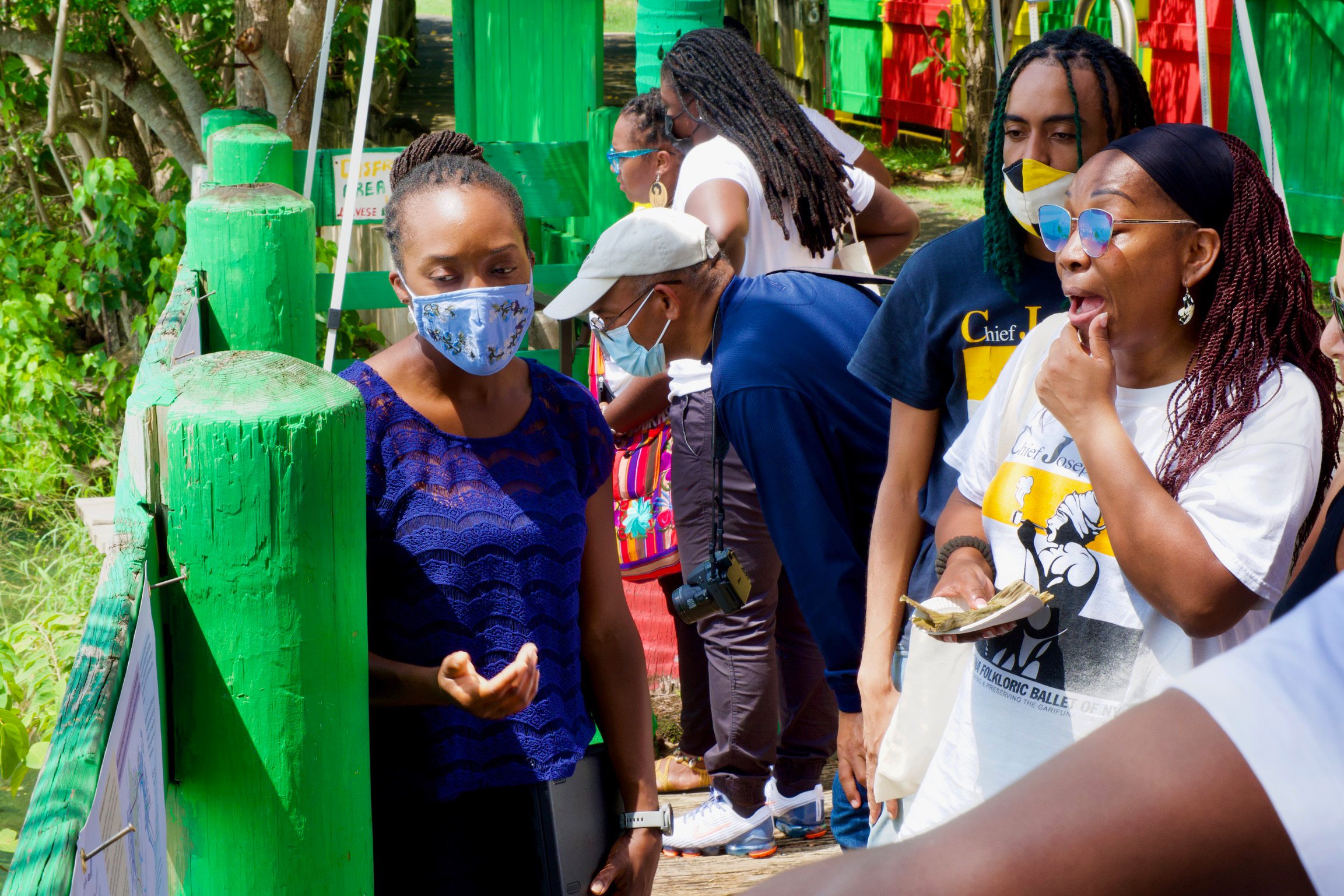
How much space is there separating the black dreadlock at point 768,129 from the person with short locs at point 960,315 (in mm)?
1371

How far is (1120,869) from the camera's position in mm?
527

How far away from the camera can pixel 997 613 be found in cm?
170

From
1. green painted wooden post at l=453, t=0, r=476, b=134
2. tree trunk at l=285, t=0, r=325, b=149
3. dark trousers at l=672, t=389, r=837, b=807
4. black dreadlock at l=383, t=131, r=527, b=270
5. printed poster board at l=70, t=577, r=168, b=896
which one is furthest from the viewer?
green painted wooden post at l=453, t=0, r=476, b=134

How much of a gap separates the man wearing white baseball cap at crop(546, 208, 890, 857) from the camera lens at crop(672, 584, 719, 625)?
5.7 inches

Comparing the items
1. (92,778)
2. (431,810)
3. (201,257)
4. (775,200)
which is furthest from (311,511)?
(775,200)

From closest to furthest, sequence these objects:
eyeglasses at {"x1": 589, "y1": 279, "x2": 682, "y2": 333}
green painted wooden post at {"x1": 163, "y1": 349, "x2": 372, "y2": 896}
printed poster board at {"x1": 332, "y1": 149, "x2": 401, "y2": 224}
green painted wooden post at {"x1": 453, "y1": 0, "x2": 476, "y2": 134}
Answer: green painted wooden post at {"x1": 163, "y1": 349, "x2": 372, "y2": 896}
eyeglasses at {"x1": 589, "y1": 279, "x2": 682, "y2": 333}
printed poster board at {"x1": 332, "y1": 149, "x2": 401, "y2": 224}
green painted wooden post at {"x1": 453, "y1": 0, "x2": 476, "y2": 134}

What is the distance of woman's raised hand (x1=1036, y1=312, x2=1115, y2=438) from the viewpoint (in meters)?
1.75

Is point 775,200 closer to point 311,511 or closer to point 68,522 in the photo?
point 311,511

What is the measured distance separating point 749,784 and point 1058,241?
79.2 inches

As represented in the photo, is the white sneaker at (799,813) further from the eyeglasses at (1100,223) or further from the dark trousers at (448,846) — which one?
the eyeglasses at (1100,223)

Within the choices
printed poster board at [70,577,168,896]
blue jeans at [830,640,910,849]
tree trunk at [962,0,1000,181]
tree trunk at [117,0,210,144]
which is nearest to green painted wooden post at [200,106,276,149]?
tree trunk at [117,0,210,144]

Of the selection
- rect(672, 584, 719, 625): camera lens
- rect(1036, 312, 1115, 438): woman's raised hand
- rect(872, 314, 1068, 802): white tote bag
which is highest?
rect(1036, 312, 1115, 438): woman's raised hand

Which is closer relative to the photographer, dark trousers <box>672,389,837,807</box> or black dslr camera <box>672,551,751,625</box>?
black dslr camera <box>672,551,751,625</box>

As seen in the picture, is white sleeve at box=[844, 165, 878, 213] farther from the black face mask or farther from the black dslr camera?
the black dslr camera
